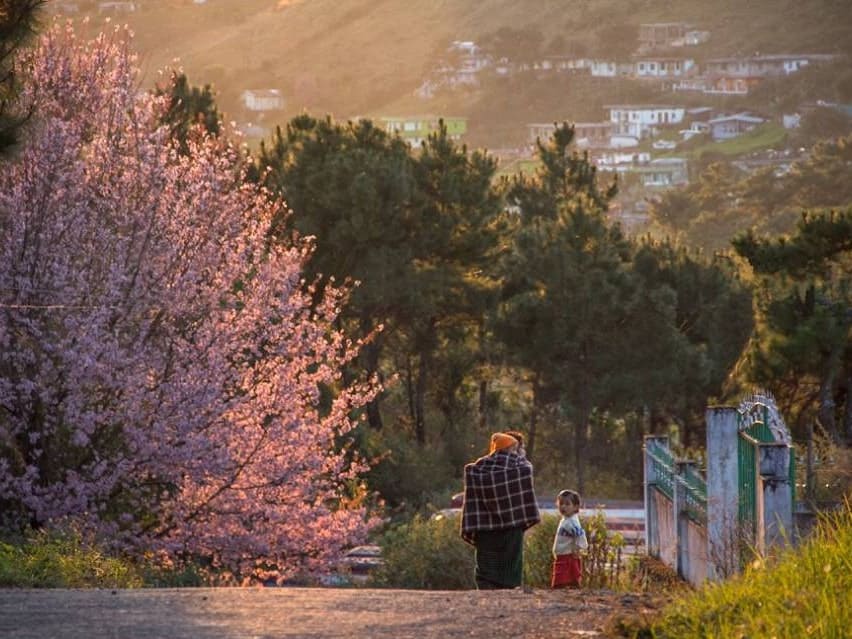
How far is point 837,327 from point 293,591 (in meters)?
19.5

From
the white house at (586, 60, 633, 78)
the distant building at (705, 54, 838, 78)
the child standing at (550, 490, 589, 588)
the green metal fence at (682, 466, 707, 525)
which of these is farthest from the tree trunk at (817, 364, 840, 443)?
the white house at (586, 60, 633, 78)


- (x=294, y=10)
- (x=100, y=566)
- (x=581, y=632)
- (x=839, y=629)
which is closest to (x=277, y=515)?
(x=100, y=566)

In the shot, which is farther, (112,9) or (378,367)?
(112,9)

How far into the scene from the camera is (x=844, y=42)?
549 ft

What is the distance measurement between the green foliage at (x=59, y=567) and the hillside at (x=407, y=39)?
126090mm

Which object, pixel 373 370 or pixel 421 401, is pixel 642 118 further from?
pixel 373 370

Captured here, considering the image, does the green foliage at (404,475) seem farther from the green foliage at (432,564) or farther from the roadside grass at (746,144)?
the roadside grass at (746,144)

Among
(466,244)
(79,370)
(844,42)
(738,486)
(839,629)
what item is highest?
(839,629)

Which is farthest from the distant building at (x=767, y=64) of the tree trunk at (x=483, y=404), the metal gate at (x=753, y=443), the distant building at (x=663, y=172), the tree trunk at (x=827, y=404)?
the metal gate at (x=753, y=443)

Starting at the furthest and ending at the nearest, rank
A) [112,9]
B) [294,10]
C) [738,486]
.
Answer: [294,10] < [112,9] < [738,486]

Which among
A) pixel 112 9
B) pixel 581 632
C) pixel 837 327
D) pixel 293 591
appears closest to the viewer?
pixel 581 632

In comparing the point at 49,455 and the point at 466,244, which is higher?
the point at 49,455

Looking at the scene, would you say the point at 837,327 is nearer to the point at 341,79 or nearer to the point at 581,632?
the point at 581,632

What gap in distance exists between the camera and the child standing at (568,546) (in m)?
12.7
